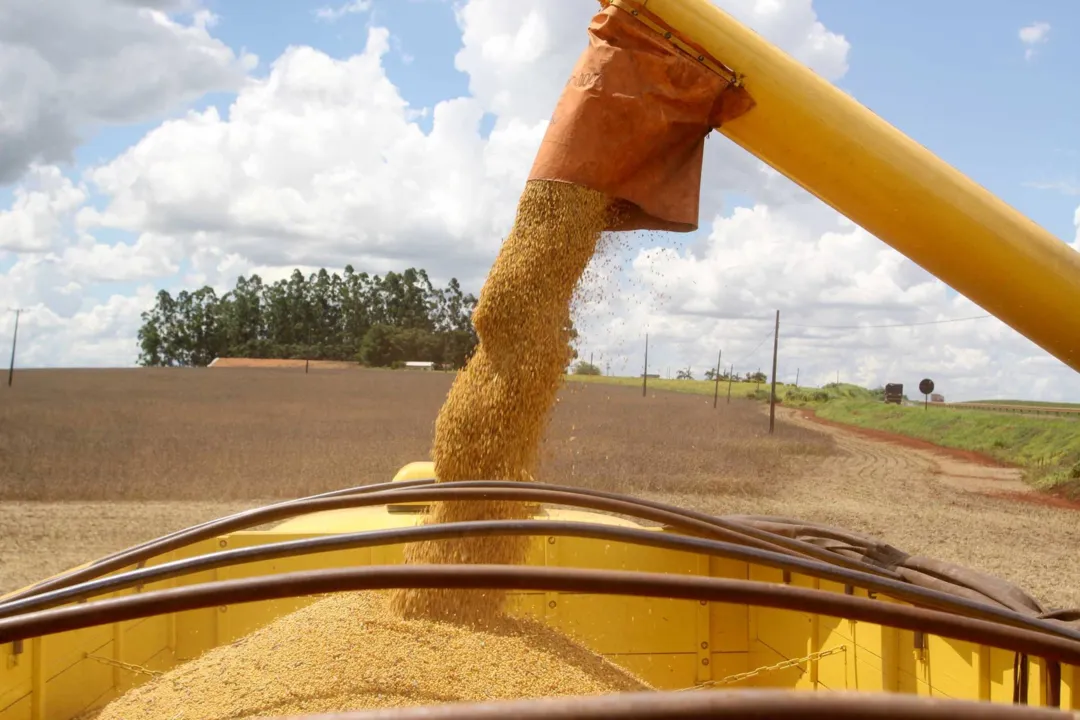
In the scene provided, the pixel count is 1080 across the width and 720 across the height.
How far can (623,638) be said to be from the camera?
3.54 metres

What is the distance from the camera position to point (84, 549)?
875 cm

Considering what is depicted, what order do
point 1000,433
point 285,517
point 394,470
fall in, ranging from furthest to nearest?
1. point 1000,433
2. point 394,470
3. point 285,517

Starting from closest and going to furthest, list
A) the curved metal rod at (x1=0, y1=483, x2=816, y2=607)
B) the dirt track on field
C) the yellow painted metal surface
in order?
the curved metal rod at (x1=0, y1=483, x2=816, y2=607) < the yellow painted metal surface < the dirt track on field

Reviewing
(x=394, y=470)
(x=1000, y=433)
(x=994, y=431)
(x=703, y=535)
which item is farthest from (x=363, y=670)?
(x=994, y=431)

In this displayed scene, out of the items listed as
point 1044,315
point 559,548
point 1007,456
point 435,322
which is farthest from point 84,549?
point 435,322

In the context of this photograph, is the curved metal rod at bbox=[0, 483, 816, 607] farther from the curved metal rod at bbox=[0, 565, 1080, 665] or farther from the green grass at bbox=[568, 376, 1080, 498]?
the green grass at bbox=[568, 376, 1080, 498]

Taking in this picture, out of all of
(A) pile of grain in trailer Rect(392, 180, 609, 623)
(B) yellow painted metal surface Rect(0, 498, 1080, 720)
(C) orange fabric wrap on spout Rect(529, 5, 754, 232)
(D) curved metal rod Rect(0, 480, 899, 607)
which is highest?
(C) orange fabric wrap on spout Rect(529, 5, 754, 232)

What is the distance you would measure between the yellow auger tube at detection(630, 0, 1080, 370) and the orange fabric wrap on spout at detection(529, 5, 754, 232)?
9 cm

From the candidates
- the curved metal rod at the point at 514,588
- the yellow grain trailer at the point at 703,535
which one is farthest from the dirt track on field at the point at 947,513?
the curved metal rod at the point at 514,588

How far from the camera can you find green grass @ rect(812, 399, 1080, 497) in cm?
1664

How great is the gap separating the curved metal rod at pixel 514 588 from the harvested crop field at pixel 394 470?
2.12 m

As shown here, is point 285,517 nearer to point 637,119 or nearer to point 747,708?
point 637,119

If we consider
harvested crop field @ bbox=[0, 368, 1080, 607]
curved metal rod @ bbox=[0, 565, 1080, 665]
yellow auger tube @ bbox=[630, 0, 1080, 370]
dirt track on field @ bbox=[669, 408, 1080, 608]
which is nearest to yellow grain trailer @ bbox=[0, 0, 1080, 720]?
yellow auger tube @ bbox=[630, 0, 1080, 370]

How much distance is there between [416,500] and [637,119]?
5.09ft
